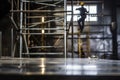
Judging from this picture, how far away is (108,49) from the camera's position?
13.1 meters

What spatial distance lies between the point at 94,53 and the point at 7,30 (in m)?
4.33

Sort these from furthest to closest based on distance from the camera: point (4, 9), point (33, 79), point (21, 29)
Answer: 1. point (21, 29)
2. point (33, 79)
3. point (4, 9)

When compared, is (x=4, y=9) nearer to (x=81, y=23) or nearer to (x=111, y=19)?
(x=81, y=23)

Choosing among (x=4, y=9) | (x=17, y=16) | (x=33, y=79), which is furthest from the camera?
(x=17, y=16)

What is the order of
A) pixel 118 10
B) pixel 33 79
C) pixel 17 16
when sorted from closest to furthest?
pixel 33 79
pixel 17 16
pixel 118 10

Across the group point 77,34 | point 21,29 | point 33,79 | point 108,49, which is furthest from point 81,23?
point 33,79

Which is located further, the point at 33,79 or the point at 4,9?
the point at 33,79

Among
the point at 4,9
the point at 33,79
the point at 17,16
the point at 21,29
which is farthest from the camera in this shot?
the point at 17,16

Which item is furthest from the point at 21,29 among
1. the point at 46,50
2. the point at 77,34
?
the point at 77,34

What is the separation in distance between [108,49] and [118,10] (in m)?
1.64

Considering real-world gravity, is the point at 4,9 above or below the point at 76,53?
above

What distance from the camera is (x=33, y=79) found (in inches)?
103

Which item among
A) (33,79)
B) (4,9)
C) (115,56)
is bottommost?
(115,56)

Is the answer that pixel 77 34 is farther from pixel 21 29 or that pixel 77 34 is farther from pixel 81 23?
pixel 21 29
